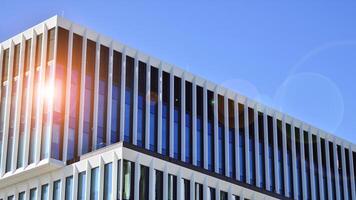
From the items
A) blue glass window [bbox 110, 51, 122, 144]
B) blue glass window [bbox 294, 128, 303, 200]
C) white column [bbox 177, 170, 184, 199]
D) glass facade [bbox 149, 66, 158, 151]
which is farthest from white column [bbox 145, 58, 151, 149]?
blue glass window [bbox 294, 128, 303, 200]

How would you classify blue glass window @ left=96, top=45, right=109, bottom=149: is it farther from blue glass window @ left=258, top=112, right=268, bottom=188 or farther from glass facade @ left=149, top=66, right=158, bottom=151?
blue glass window @ left=258, top=112, right=268, bottom=188

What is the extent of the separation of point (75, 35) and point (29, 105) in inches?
258

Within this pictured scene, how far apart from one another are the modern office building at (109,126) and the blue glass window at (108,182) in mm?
72

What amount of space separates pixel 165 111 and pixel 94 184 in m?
15.0

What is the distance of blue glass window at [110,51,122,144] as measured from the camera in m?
67.8

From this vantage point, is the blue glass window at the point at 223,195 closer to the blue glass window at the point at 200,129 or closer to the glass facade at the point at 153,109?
the glass facade at the point at 153,109

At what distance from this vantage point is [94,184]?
59562 millimetres

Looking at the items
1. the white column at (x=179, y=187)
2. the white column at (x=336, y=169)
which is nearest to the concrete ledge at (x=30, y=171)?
the white column at (x=179, y=187)

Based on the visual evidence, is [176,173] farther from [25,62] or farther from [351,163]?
[351,163]

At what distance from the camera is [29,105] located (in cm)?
6631

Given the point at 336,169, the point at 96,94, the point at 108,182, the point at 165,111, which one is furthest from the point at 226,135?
the point at 108,182

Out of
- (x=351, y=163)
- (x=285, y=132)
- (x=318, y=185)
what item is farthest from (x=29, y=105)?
(x=351, y=163)

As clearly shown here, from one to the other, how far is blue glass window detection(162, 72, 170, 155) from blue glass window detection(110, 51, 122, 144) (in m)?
5.20

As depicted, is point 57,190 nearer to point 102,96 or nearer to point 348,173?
point 102,96
